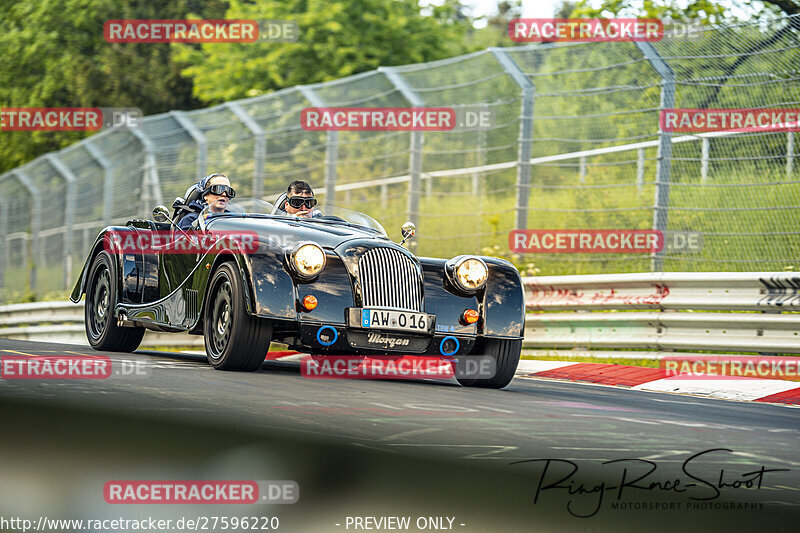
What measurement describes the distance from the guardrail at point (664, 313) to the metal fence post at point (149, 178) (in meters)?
7.29

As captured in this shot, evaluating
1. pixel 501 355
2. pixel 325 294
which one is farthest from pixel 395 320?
pixel 501 355

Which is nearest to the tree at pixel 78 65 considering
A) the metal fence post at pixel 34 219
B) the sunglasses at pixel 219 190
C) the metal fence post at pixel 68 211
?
the metal fence post at pixel 34 219

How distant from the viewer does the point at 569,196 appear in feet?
40.0

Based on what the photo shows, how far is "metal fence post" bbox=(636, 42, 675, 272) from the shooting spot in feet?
35.5

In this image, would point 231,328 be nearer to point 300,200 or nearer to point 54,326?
point 300,200

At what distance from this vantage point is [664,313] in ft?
34.2

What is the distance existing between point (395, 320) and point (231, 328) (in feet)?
3.45

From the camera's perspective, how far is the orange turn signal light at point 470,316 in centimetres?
799

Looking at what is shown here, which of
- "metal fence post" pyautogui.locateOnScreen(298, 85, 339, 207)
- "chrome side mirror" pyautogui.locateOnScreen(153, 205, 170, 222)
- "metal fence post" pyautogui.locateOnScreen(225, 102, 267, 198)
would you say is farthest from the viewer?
"metal fence post" pyautogui.locateOnScreen(225, 102, 267, 198)

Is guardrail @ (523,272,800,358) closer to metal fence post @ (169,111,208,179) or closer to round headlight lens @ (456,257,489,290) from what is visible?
round headlight lens @ (456,257,489,290)

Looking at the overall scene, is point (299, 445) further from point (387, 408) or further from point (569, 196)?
point (569, 196)

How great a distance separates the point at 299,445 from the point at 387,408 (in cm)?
148

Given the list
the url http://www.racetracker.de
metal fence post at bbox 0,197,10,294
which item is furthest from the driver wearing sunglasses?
metal fence post at bbox 0,197,10,294

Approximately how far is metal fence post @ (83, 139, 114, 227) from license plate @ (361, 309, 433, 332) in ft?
35.1
